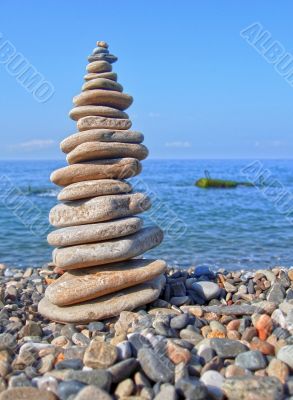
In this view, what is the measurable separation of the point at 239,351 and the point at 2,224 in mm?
13815

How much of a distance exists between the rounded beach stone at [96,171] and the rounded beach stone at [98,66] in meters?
1.20

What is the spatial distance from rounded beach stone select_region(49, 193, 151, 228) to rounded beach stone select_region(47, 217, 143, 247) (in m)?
0.08

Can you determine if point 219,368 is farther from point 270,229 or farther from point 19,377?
point 270,229

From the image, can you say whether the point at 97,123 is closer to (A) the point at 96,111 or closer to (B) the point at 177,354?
(A) the point at 96,111

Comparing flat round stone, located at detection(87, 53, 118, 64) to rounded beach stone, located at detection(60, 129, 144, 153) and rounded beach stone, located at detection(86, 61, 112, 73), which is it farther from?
rounded beach stone, located at detection(60, 129, 144, 153)

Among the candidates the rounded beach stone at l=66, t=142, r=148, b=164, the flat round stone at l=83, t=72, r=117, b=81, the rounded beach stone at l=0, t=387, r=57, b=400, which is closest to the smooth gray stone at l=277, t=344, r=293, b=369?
the rounded beach stone at l=0, t=387, r=57, b=400

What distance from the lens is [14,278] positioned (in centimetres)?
875

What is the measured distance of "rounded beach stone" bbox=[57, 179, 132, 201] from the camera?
572 cm

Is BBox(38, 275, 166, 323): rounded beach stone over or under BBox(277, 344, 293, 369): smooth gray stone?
over

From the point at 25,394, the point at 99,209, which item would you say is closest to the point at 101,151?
the point at 99,209

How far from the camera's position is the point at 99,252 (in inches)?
216

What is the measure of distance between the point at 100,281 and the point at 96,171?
1.27 metres

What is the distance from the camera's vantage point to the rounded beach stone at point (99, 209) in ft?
18.4

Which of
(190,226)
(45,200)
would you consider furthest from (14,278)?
(45,200)
